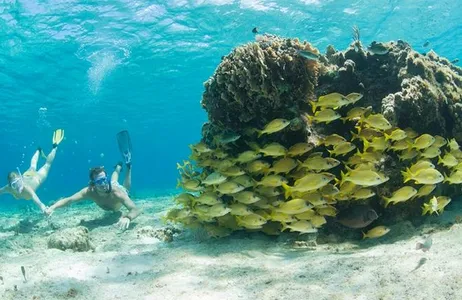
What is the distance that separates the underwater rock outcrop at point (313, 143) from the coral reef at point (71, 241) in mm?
2111

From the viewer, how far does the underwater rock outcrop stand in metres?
5.83

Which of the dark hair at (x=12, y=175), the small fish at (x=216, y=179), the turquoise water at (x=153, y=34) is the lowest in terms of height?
the dark hair at (x=12, y=175)

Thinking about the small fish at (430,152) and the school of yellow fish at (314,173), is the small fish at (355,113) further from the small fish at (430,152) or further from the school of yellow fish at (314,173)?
the small fish at (430,152)

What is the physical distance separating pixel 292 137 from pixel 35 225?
9.78m

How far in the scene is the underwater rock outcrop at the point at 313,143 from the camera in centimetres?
583

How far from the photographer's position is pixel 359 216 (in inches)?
223

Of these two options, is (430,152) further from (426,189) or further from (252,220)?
(252,220)

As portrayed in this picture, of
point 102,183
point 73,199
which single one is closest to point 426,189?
point 102,183

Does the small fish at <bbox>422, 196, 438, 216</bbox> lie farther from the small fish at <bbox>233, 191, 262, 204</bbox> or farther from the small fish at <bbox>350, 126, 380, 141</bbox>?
the small fish at <bbox>233, 191, 262, 204</bbox>

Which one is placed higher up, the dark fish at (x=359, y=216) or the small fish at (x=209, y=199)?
the small fish at (x=209, y=199)

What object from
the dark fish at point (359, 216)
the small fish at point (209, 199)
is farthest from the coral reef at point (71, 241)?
the dark fish at point (359, 216)

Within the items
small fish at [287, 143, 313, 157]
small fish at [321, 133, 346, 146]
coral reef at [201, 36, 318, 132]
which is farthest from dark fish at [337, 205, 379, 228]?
coral reef at [201, 36, 318, 132]

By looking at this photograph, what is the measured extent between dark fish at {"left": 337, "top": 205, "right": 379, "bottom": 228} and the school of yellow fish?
18 centimetres

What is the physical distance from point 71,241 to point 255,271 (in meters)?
4.42
